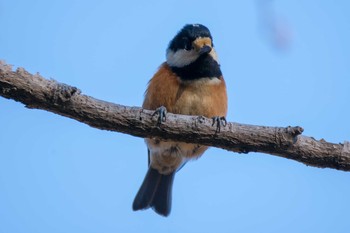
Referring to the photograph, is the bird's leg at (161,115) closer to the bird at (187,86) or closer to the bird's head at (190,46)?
the bird at (187,86)

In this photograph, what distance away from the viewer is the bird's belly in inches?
228

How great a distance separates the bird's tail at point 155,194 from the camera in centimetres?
657

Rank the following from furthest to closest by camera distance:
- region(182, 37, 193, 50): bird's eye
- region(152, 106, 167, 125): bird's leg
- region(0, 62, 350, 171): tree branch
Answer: region(182, 37, 193, 50): bird's eye
region(152, 106, 167, 125): bird's leg
region(0, 62, 350, 171): tree branch

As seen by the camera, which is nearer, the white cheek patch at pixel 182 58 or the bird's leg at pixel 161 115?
the bird's leg at pixel 161 115

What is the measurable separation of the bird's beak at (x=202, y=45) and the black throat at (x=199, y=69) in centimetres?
12

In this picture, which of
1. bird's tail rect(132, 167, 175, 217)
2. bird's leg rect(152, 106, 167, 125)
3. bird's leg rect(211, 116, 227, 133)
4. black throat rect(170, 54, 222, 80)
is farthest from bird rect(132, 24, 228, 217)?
bird's leg rect(152, 106, 167, 125)

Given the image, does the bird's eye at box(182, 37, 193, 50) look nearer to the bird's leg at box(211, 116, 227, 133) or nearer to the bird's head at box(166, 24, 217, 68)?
the bird's head at box(166, 24, 217, 68)

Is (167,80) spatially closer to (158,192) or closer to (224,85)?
(224,85)

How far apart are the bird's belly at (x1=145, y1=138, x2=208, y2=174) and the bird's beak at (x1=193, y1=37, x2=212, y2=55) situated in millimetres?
969

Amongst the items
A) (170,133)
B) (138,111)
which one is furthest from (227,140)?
(138,111)

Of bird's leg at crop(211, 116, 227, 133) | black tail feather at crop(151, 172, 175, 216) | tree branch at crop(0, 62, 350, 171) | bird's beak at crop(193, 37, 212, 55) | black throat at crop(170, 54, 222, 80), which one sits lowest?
black tail feather at crop(151, 172, 175, 216)

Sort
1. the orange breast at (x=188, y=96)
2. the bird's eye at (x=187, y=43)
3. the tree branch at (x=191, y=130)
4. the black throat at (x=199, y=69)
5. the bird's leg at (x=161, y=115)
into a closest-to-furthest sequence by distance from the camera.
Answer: the tree branch at (x=191, y=130) < the bird's leg at (x=161, y=115) < the orange breast at (x=188, y=96) < the black throat at (x=199, y=69) < the bird's eye at (x=187, y=43)

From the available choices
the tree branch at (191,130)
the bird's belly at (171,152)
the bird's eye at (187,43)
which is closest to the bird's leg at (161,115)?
the tree branch at (191,130)

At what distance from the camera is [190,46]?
5.74 m
